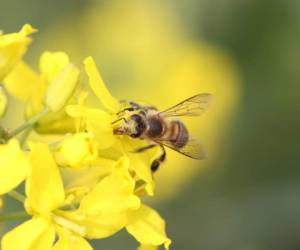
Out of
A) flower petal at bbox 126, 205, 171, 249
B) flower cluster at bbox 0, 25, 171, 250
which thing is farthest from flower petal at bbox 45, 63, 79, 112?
flower petal at bbox 126, 205, 171, 249

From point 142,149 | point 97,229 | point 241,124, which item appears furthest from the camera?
point 241,124

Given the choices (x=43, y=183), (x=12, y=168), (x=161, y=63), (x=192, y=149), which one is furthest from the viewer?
(x=161, y=63)

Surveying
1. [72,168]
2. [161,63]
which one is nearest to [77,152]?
[72,168]

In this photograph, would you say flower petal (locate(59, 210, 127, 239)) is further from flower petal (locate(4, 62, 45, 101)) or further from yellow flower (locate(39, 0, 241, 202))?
yellow flower (locate(39, 0, 241, 202))

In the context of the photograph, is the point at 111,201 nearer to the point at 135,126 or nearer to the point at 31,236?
the point at 31,236

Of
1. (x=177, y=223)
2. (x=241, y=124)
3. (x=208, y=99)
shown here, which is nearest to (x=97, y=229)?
(x=208, y=99)

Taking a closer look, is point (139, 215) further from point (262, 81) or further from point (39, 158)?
point (262, 81)
